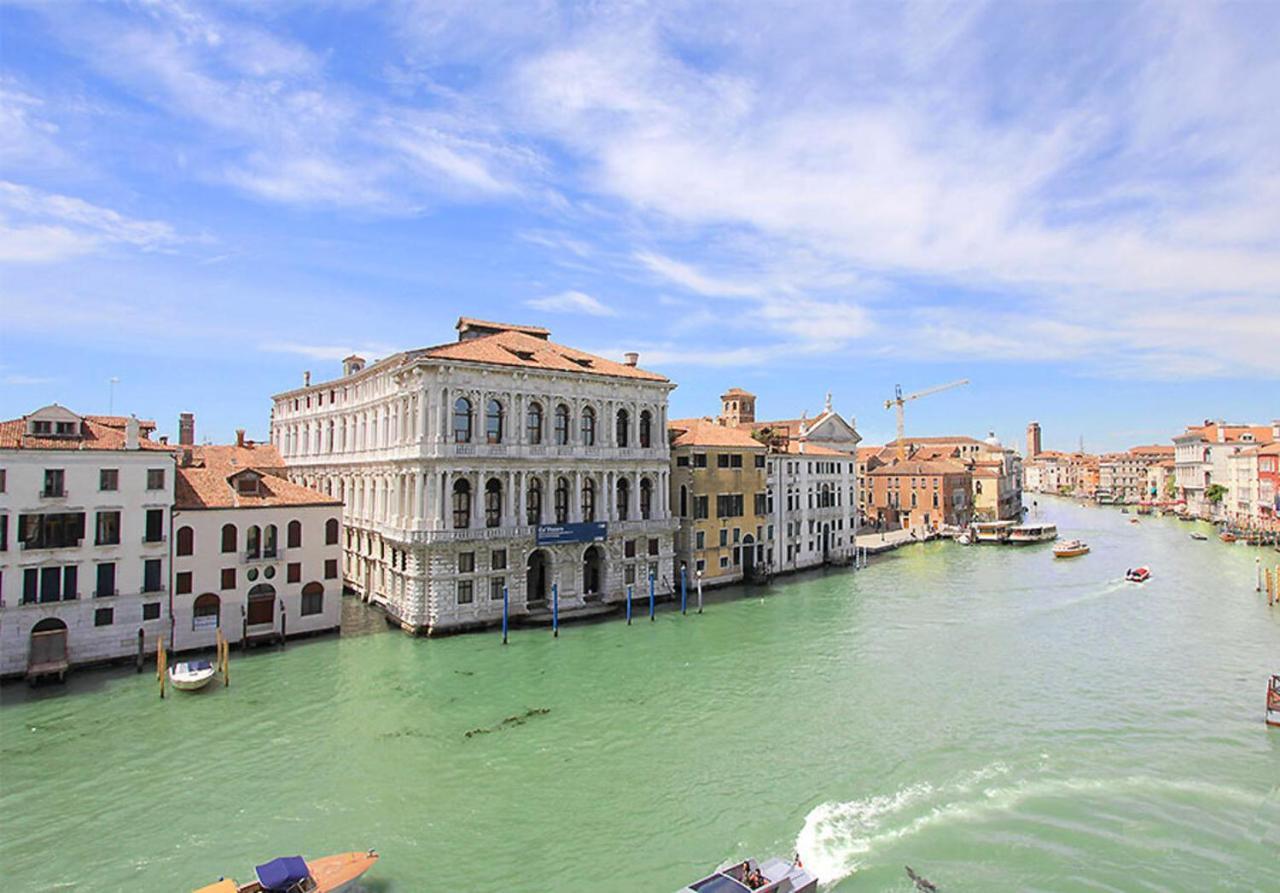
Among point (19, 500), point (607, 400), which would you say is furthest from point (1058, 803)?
point (19, 500)

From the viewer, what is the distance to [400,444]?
32656mm

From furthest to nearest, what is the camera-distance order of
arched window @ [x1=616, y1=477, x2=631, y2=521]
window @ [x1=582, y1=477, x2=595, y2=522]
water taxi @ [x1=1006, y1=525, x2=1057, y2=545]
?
water taxi @ [x1=1006, y1=525, x2=1057, y2=545]
arched window @ [x1=616, y1=477, x2=631, y2=521]
window @ [x1=582, y1=477, x2=595, y2=522]

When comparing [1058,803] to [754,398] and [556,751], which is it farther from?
[754,398]

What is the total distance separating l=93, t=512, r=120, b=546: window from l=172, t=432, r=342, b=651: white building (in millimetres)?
1709

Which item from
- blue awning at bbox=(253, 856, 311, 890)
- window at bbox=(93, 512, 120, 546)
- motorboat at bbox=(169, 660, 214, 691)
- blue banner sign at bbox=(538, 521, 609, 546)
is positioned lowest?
blue awning at bbox=(253, 856, 311, 890)

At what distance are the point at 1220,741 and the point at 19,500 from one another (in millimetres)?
33859

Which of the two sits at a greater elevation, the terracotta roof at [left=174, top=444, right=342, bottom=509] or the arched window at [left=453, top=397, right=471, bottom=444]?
the arched window at [left=453, top=397, right=471, bottom=444]

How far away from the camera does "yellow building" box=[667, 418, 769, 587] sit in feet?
132

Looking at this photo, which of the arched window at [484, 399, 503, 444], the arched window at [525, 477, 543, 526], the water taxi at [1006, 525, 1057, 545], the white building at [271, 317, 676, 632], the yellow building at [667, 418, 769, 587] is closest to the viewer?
the white building at [271, 317, 676, 632]

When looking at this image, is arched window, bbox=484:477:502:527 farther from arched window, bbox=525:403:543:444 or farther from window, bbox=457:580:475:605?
window, bbox=457:580:475:605

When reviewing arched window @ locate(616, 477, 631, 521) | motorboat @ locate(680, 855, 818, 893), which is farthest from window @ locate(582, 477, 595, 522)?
motorboat @ locate(680, 855, 818, 893)

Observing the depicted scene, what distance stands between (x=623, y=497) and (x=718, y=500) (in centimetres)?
675

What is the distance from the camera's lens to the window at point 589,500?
3544 centimetres

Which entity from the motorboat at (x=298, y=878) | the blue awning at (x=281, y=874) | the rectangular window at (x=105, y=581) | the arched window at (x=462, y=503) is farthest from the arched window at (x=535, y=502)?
the blue awning at (x=281, y=874)
